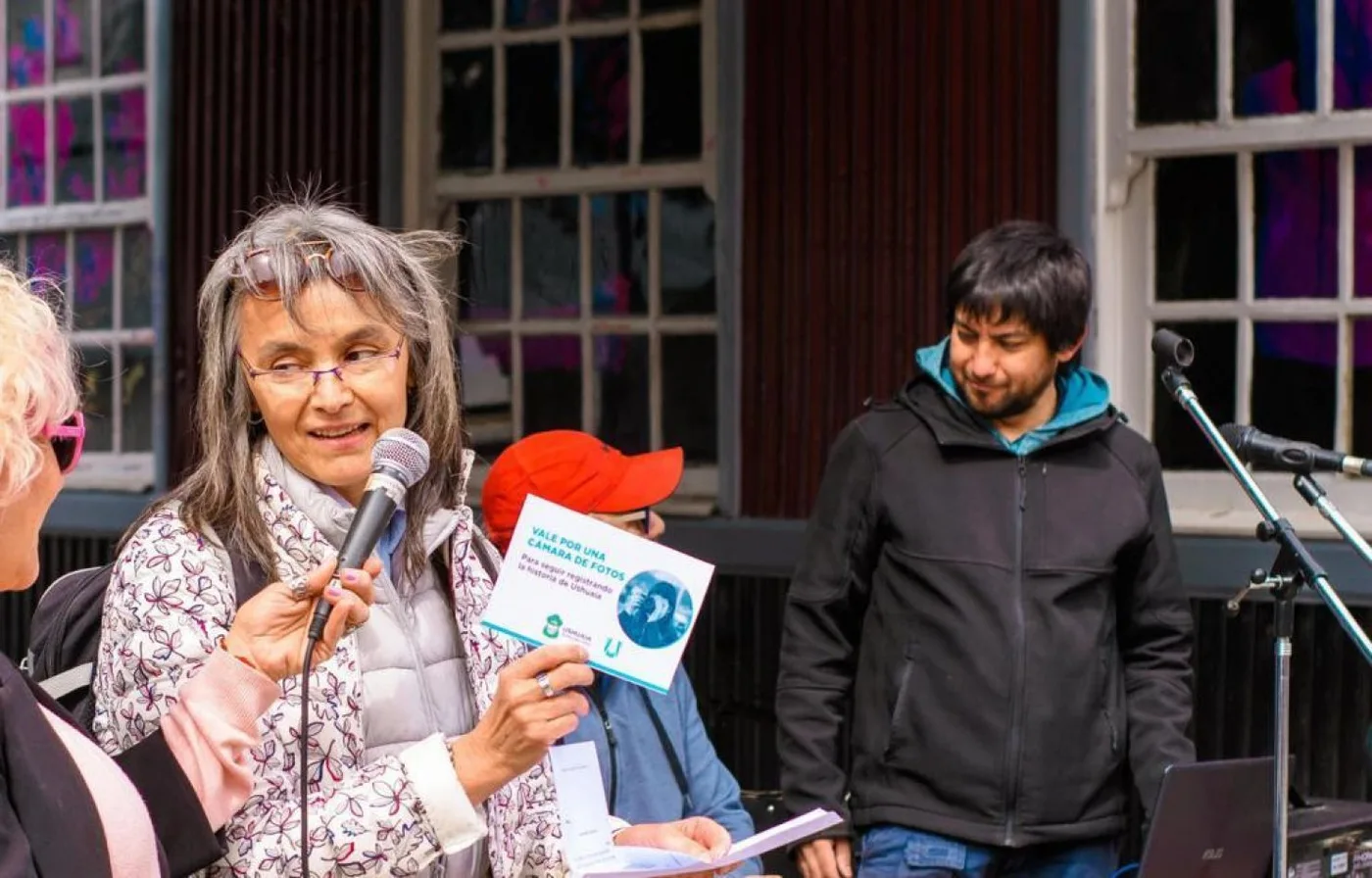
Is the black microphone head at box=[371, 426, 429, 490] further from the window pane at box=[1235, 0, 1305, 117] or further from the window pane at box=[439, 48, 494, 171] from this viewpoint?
the window pane at box=[439, 48, 494, 171]

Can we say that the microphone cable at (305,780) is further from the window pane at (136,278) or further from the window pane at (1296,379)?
the window pane at (136,278)

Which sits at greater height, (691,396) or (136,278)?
(136,278)

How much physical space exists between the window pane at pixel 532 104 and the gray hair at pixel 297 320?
13.9ft

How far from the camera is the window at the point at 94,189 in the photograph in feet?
25.8

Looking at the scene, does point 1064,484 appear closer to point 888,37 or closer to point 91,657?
point 91,657

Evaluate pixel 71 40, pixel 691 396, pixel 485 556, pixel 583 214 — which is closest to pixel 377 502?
pixel 485 556

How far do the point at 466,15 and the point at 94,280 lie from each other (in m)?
2.21

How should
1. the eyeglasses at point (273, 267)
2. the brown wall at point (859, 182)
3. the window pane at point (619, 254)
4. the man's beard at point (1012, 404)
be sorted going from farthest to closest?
the window pane at point (619, 254) < the brown wall at point (859, 182) < the man's beard at point (1012, 404) < the eyeglasses at point (273, 267)

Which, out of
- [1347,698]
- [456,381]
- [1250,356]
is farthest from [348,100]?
[456,381]

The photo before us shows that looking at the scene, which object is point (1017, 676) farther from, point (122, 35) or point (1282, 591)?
point (122, 35)

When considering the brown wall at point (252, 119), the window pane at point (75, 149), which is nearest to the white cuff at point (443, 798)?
the brown wall at point (252, 119)

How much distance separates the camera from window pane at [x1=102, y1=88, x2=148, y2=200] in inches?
309

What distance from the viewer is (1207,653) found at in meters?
5.20

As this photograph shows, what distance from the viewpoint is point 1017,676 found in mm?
3627
